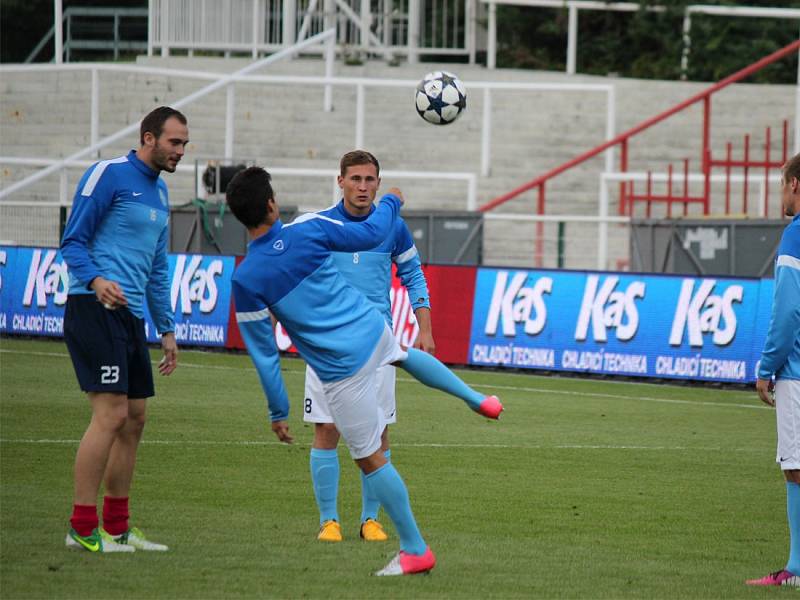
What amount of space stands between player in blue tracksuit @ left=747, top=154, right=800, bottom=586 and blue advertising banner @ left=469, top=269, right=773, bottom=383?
9.78 m

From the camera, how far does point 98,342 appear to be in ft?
27.1

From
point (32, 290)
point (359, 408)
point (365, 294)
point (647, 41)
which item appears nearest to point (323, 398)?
point (365, 294)

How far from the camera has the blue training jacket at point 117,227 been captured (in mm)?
8273

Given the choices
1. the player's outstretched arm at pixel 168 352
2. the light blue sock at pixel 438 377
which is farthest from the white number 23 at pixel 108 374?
the light blue sock at pixel 438 377

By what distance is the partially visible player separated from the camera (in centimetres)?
889

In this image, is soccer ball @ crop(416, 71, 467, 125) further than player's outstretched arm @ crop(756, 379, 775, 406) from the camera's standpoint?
Yes

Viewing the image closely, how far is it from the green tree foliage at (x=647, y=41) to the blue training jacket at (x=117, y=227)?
90.5 feet

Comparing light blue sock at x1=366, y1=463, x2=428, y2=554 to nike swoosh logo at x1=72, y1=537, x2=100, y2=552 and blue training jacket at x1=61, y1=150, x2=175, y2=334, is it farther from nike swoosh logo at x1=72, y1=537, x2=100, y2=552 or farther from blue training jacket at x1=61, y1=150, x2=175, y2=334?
blue training jacket at x1=61, y1=150, x2=175, y2=334

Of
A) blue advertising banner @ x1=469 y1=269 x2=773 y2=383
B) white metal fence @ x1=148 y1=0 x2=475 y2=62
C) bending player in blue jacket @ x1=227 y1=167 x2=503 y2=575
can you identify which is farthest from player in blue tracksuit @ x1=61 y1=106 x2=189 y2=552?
white metal fence @ x1=148 y1=0 x2=475 y2=62

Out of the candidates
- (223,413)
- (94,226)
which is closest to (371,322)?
(94,226)

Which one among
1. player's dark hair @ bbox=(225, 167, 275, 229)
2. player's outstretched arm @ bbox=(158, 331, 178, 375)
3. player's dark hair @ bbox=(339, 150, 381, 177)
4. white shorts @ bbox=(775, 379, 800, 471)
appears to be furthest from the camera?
player's outstretched arm @ bbox=(158, 331, 178, 375)

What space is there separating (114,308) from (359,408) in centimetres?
144

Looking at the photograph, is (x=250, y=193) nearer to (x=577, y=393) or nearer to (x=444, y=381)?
(x=444, y=381)

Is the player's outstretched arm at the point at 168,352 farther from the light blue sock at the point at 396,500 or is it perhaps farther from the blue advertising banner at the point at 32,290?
the blue advertising banner at the point at 32,290
